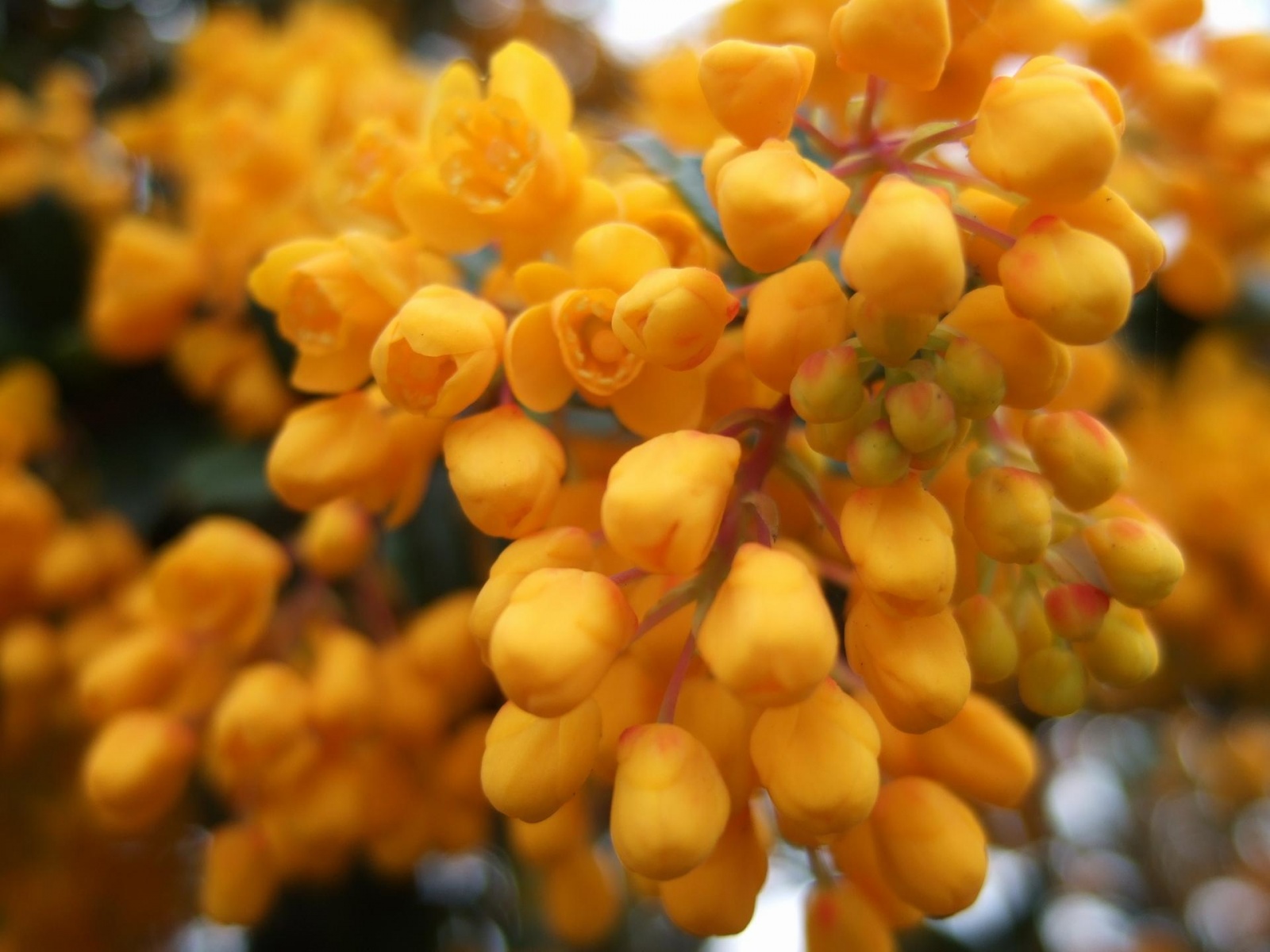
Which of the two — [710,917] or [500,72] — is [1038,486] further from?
[500,72]

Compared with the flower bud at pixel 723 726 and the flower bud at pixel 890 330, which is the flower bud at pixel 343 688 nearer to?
the flower bud at pixel 723 726

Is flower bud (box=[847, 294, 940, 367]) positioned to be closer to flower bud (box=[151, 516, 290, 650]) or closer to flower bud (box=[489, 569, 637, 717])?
flower bud (box=[489, 569, 637, 717])

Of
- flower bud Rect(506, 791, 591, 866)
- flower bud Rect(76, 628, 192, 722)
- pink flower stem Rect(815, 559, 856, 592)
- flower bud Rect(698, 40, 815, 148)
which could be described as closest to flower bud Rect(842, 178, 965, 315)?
flower bud Rect(698, 40, 815, 148)

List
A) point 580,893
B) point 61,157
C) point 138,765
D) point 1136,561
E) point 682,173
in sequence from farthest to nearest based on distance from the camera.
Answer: point 61,157 < point 580,893 < point 138,765 < point 682,173 < point 1136,561

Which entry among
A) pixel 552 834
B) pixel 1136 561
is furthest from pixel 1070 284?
pixel 552 834

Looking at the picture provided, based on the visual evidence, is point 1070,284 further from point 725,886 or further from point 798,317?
point 725,886

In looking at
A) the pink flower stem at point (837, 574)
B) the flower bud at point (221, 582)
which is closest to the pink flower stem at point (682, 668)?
the pink flower stem at point (837, 574)

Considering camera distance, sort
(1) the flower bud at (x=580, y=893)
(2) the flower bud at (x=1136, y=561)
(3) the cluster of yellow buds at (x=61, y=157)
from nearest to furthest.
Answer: (2) the flower bud at (x=1136, y=561)
(1) the flower bud at (x=580, y=893)
(3) the cluster of yellow buds at (x=61, y=157)
